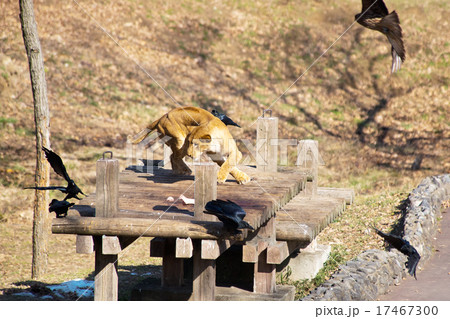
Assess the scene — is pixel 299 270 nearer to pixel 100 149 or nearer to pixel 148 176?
pixel 148 176

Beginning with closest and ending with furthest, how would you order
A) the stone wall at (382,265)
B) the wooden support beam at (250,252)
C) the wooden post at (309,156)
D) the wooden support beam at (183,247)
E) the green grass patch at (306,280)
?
the wooden support beam at (183,247)
the wooden support beam at (250,252)
the stone wall at (382,265)
the green grass patch at (306,280)
the wooden post at (309,156)

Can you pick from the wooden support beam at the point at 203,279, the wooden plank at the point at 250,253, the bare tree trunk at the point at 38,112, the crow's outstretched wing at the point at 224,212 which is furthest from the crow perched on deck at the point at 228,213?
the bare tree trunk at the point at 38,112

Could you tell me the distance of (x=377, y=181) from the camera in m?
18.0

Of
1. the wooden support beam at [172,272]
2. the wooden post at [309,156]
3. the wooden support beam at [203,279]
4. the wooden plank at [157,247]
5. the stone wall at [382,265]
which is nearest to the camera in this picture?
the wooden support beam at [203,279]

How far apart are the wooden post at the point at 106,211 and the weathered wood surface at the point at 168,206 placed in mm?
150

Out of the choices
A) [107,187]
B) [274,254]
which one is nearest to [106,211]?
[107,187]

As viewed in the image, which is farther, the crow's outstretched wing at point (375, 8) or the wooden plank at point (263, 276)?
the wooden plank at point (263, 276)

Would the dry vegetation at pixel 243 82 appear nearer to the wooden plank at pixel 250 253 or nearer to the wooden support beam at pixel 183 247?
the wooden plank at pixel 250 253

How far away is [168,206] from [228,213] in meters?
1.25

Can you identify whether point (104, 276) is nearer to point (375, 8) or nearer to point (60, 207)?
point (60, 207)

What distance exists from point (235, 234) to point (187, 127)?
232 centimetres

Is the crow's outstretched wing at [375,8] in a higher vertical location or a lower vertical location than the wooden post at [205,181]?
higher

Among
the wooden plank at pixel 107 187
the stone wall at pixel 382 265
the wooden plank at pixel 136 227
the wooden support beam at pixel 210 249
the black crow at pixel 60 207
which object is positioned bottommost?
the stone wall at pixel 382 265

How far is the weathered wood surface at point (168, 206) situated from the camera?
21.7ft
